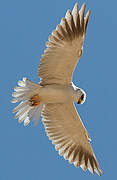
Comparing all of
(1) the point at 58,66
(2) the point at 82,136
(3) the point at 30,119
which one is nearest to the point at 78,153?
(2) the point at 82,136

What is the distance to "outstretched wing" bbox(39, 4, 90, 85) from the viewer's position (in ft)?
32.5

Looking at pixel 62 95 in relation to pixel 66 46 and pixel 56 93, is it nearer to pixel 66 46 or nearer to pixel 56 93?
pixel 56 93

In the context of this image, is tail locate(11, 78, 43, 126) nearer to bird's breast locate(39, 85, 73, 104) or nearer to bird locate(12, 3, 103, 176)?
bird locate(12, 3, 103, 176)

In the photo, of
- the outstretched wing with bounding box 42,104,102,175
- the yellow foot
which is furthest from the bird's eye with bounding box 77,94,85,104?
the yellow foot

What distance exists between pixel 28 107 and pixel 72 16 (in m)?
2.25

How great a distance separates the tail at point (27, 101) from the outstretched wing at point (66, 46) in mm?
379

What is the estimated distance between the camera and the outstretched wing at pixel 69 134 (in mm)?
A: 10984

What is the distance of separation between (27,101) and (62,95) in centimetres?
80

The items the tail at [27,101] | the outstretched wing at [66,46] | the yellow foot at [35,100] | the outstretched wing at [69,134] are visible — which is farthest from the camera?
the outstretched wing at [69,134]

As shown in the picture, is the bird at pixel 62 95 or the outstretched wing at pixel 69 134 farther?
the outstretched wing at pixel 69 134

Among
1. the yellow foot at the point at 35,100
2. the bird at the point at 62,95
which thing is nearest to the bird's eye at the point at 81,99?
the bird at the point at 62,95

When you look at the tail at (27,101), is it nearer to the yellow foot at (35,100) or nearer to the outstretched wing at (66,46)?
the yellow foot at (35,100)

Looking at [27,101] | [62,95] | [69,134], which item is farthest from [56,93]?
[69,134]

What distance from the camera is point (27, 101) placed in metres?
10.8
